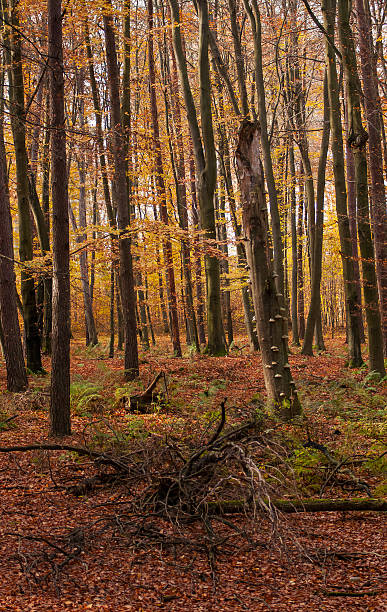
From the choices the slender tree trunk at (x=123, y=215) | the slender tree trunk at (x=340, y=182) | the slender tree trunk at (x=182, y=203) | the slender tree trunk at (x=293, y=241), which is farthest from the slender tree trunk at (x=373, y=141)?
the slender tree trunk at (x=293, y=241)

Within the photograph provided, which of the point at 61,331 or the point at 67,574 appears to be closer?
the point at 67,574

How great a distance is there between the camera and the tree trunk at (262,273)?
8.04 m

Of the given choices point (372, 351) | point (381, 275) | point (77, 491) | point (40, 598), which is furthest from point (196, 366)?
point (40, 598)

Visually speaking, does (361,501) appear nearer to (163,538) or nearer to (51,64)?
(163,538)

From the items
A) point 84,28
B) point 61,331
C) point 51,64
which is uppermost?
point 84,28

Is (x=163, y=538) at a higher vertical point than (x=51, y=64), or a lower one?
lower

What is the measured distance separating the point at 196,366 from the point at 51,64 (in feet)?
28.2

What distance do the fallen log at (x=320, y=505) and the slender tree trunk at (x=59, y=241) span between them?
11.4 ft

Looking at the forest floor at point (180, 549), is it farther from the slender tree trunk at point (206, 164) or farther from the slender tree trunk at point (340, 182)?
the slender tree trunk at point (206, 164)

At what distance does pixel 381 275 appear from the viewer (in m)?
13.3

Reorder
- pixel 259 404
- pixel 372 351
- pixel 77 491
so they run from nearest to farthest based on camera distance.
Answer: pixel 77 491 → pixel 259 404 → pixel 372 351

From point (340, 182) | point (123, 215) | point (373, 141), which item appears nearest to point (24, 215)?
point (123, 215)

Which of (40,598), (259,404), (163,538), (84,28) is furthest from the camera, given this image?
(84,28)

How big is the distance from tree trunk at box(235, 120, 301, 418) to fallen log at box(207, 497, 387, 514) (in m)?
3.22
